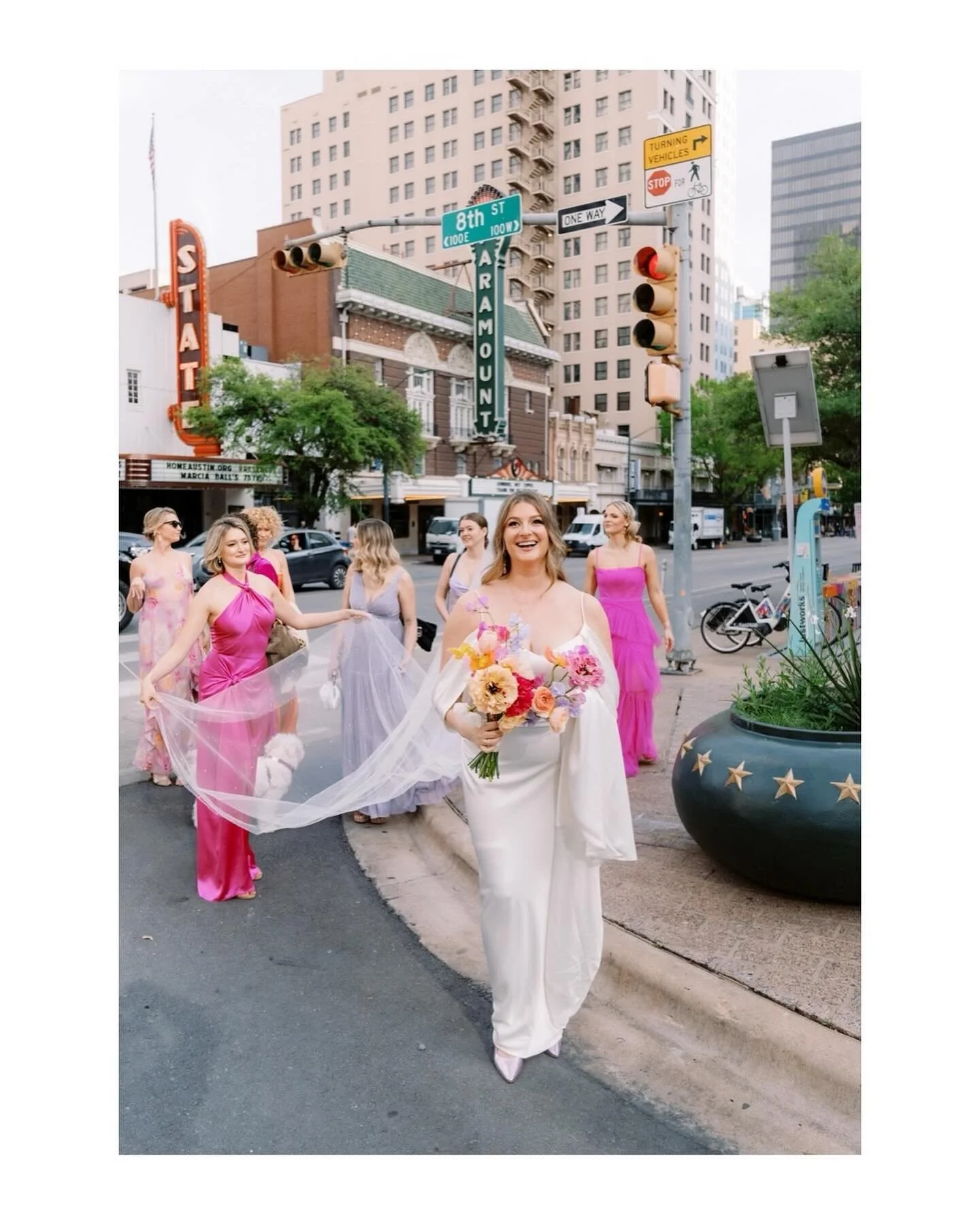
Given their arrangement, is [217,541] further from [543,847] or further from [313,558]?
[313,558]

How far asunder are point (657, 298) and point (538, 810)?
5770 millimetres

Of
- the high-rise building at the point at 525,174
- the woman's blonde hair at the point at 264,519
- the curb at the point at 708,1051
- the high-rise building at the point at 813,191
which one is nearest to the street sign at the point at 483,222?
the high-rise building at the point at 813,191

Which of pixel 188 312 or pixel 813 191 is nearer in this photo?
pixel 813 191

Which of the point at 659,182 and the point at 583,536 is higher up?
the point at 659,182

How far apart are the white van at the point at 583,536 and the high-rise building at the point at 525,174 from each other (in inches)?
1052

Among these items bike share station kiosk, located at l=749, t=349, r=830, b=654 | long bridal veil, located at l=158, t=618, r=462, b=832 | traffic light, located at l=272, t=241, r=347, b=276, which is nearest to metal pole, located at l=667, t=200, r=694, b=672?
bike share station kiosk, located at l=749, t=349, r=830, b=654

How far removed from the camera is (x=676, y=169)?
304 inches

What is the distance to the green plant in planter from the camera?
4270 millimetres

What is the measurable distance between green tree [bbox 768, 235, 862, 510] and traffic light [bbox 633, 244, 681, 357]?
32.4ft

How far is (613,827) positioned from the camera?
3.23 meters

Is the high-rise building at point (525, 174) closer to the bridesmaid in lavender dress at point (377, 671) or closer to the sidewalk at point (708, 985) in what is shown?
the bridesmaid in lavender dress at point (377, 671)

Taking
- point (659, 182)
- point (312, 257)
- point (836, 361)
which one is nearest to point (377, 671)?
point (659, 182)

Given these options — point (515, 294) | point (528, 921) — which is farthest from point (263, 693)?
point (515, 294)

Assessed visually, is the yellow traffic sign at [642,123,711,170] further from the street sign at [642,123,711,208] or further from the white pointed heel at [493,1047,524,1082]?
the white pointed heel at [493,1047,524,1082]
